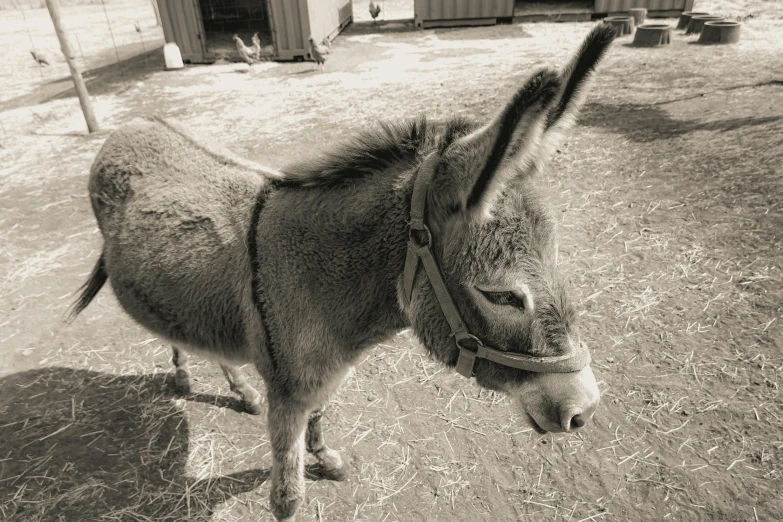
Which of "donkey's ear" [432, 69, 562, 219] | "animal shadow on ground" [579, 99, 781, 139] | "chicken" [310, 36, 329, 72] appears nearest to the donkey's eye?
"donkey's ear" [432, 69, 562, 219]

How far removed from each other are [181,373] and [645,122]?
7341mm

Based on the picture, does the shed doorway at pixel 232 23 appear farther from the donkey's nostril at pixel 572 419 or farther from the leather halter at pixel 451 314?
the donkey's nostril at pixel 572 419

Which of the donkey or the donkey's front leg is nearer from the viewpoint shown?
the donkey

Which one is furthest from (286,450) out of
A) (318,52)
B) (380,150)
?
(318,52)

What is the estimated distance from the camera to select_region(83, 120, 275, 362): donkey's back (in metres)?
2.25

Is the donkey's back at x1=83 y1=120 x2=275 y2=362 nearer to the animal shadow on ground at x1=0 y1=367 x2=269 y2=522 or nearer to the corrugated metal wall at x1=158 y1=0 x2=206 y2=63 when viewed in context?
the animal shadow on ground at x1=0 y1=367 x2=269 y2=522

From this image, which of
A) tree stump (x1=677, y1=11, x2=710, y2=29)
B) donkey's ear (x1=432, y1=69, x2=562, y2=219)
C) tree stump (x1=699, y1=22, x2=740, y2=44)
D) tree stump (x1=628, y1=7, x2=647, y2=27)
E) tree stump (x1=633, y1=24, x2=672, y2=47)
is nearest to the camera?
donkey's ear (x1=432, y1=69, x2=562, y2=219)

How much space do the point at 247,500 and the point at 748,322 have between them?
3914mm

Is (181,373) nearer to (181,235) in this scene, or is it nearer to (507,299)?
(181,235)

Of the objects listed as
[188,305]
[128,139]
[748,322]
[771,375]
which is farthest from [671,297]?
[128,139]

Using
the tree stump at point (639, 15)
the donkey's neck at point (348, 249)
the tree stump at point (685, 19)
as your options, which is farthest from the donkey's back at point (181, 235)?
the tree stump at point (639, 15)

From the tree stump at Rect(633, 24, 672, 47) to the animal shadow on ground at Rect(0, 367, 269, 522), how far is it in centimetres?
1280

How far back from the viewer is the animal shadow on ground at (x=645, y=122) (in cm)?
656

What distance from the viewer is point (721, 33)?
10.9 meters
